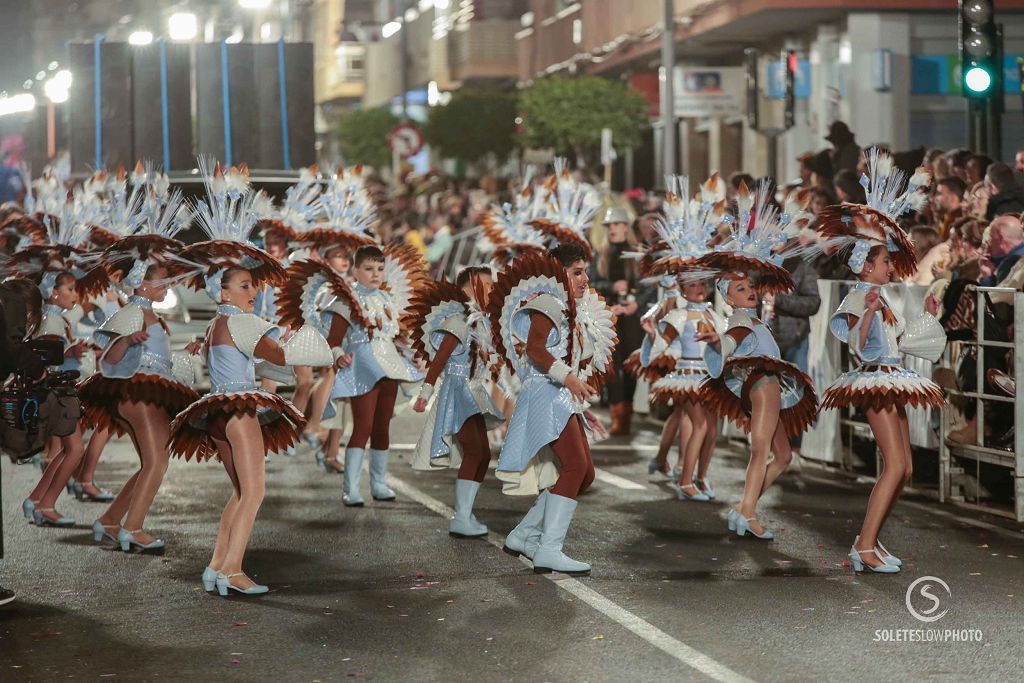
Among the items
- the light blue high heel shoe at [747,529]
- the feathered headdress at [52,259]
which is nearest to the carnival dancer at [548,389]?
the light blue high heel shoe at [747,529]

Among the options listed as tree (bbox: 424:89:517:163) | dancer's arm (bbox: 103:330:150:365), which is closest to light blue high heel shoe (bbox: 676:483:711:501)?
dancer's arm (bbox: 103:330:150:365)

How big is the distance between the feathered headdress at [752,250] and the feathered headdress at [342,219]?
11.3 feet

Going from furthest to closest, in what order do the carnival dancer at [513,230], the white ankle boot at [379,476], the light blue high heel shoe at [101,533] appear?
the carnival dancer at [513,230] < the white ankle boot at [379,476] < the light blue high heel shoe at [101,533]

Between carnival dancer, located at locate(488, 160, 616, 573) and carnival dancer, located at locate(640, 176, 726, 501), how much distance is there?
2.12 metres

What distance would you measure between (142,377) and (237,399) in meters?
1.36

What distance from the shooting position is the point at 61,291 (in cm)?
1173

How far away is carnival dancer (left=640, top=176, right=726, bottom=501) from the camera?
38.2 feet

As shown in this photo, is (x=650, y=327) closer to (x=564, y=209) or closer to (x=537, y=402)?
(x=564, y=209)

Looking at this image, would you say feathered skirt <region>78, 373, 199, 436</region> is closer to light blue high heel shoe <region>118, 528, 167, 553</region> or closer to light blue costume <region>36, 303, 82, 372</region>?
light blue high heel shoe <region>118, 528, 167, 553</region>

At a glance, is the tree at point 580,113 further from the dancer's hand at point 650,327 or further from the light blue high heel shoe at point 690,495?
the light blue high heel shoe at point 690,495

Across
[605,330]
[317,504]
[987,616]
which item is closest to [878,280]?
[605,330]

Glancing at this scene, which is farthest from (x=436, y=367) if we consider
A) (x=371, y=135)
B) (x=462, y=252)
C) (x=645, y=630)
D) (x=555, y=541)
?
(x=371, y=135)

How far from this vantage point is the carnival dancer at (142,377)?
987 cm

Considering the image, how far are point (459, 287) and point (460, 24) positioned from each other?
4186 cm
